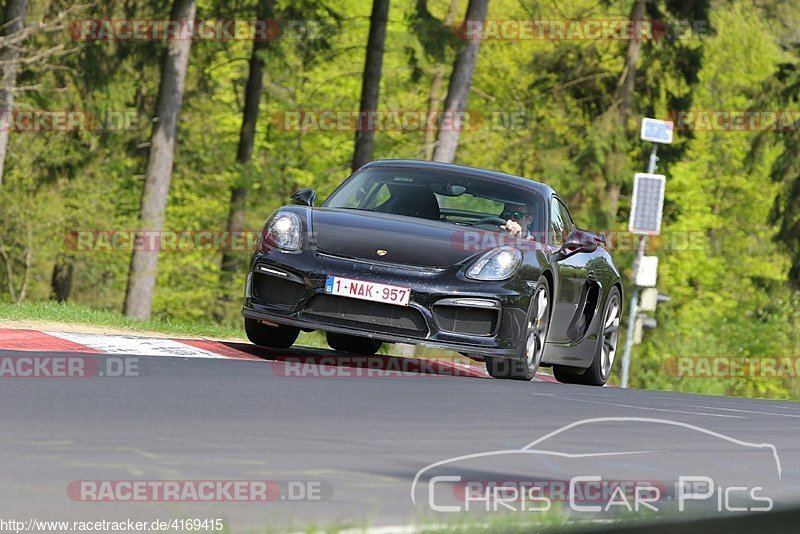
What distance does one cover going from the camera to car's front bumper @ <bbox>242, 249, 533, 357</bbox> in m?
10.1

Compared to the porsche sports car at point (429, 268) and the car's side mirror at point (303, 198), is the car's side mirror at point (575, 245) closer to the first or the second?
the porsche sports car at point (429, 268)

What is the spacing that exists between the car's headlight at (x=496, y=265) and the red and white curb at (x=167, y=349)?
96 cm

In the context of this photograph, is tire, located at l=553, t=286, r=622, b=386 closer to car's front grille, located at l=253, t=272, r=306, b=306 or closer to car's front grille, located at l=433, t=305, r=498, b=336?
car's front grille, located at l=433, t=305, r=498, b=336

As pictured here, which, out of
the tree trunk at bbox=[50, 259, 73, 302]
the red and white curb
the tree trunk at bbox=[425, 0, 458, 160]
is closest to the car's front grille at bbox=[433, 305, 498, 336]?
the red and white curb

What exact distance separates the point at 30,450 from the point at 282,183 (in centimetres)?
3365

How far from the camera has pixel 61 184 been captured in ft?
122

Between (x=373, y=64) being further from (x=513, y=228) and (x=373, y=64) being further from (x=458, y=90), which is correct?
(x=513, y=228)

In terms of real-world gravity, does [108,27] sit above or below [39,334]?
above

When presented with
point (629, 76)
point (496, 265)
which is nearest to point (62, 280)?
point (629, 76)

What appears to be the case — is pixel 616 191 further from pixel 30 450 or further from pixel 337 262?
pixel 30 450

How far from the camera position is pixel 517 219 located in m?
11.6

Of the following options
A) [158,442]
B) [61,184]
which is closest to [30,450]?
[158,442]

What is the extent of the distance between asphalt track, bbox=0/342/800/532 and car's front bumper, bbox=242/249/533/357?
31 cm

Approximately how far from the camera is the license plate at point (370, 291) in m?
10.1
